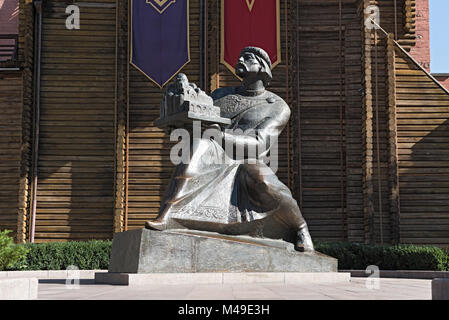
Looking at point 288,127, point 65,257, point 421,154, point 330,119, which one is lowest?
point 65,257

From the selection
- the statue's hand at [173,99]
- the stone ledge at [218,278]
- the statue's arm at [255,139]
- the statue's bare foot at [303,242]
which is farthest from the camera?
the statue's arm at [255,139]

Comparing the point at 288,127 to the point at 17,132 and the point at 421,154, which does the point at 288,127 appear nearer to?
the point at 421,154

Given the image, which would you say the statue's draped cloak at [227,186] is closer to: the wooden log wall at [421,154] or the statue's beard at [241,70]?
the statue's beard at [241,70]

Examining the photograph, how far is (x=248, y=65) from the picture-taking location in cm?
865

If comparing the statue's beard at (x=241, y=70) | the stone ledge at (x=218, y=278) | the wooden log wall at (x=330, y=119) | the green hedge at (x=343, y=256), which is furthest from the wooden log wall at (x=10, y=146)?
the stone ledge at (x=218, y=278)

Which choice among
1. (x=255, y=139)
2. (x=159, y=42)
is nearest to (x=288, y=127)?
(x=159, y=42)

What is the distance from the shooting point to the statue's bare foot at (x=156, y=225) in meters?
6.96

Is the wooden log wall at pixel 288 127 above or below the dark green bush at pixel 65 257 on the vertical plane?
above

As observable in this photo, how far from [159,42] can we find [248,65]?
10782 millimetres

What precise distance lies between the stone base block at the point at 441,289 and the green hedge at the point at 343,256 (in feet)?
27.8

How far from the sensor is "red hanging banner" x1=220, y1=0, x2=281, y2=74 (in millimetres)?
18766

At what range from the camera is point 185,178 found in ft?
24.7
